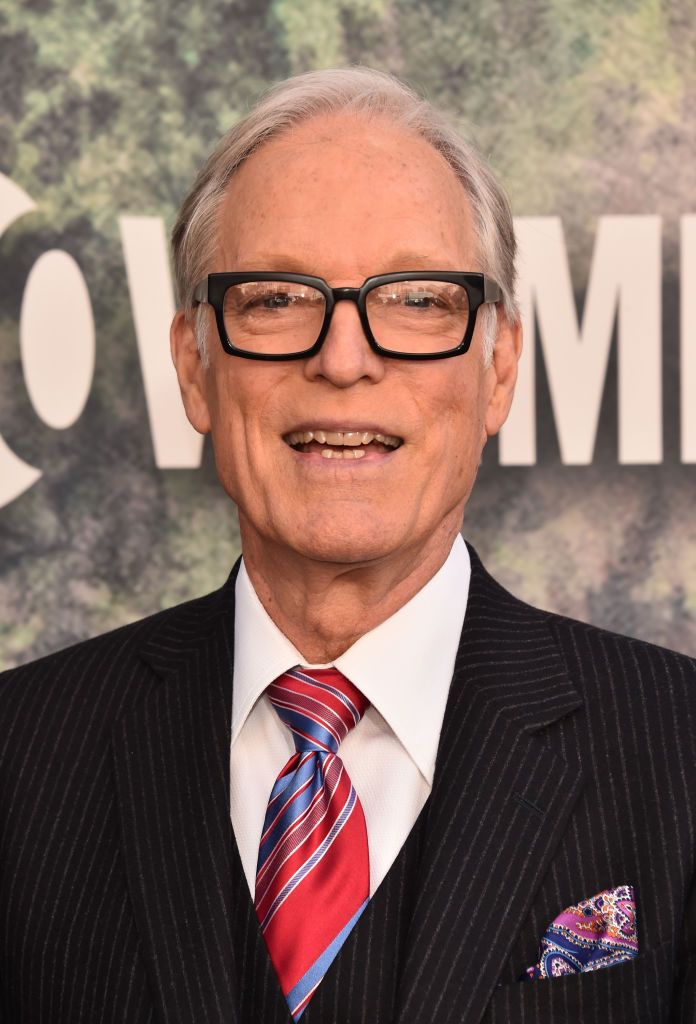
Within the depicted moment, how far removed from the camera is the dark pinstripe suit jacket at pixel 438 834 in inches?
59.6

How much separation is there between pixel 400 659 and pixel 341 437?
0.93 ft

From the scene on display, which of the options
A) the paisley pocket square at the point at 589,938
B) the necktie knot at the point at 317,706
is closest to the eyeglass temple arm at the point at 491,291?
the necktie knot at the point at 317,706

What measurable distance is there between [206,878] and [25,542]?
1169 mm

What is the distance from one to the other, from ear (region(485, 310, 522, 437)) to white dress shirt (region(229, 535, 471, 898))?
0.21 m

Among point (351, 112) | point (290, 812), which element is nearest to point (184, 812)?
point (290, 812)

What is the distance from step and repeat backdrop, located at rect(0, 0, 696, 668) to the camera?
2.50m

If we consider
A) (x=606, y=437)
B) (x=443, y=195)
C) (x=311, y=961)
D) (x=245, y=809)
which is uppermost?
(x=443, y=195)

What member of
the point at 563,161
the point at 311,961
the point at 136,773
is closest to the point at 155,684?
the point at 136,773

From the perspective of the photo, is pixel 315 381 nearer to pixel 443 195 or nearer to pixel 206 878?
pixel 443 195

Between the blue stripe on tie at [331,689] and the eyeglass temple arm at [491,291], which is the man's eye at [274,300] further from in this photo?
the blue stripe on tie at [331,689]

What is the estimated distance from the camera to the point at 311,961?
1.54 m

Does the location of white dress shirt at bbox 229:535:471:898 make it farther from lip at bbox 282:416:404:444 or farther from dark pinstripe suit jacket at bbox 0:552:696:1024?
lip at bbox 282:416:404:444

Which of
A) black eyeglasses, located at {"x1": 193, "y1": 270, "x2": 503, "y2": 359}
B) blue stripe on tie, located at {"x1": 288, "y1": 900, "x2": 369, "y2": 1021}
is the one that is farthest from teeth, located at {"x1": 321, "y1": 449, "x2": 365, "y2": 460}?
blue stripe on tie, located at {"x1": 288, "y1": 900, "x2": 369, "y2": 1021}

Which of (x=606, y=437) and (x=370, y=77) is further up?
(x=370, y=77)
